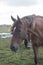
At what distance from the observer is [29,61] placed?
9656mm

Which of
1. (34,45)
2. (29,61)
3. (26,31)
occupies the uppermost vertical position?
(26,31)

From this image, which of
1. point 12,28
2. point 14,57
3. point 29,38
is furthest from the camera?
point 14,57

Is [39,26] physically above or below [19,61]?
above

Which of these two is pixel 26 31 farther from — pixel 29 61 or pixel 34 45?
pixel 29 61

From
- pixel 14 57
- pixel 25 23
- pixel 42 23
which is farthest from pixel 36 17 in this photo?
pixel 14 57

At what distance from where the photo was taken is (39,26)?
26.3ft

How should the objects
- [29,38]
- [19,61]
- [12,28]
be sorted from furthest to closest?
1. [19,61]
2. [29,38]
3. [12,28]

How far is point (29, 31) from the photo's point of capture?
298 inches

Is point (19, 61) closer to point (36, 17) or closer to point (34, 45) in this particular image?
point (34, 45)

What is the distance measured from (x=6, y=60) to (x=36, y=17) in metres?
2.69

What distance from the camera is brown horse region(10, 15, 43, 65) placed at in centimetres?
720

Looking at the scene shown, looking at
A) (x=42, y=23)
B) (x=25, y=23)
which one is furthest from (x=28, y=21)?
(x=42, y=23)

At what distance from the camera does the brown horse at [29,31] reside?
7203mm

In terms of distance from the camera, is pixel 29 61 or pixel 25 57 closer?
pixel 29 61
